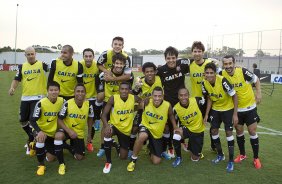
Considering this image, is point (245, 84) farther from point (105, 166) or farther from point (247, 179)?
→ point (105, 166)

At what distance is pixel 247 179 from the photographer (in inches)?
182

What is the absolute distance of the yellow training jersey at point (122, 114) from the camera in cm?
550

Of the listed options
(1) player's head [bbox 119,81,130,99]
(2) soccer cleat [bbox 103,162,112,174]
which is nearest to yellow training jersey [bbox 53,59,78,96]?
(1) player's head [bbox 119,81,130,99]

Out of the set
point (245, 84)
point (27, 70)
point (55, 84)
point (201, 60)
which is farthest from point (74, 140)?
Answer: point (245, 84)

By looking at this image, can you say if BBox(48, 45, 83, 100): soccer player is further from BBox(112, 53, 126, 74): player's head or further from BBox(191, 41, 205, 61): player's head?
BBox(191, 41, 205, 61): player's head

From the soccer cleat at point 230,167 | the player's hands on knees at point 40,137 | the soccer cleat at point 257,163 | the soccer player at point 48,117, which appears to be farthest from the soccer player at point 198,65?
the player's hands on knees at point 40,137

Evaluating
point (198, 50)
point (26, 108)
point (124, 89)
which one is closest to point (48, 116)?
point (26, 108)

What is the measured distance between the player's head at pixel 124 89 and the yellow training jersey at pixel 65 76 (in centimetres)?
110

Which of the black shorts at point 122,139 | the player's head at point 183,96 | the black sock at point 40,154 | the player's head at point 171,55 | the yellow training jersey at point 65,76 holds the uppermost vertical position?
the player's head at point 171,55

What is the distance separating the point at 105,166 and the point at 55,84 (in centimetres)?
166

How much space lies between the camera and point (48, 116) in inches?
208

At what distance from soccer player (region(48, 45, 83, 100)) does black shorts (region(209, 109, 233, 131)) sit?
2.66 meters

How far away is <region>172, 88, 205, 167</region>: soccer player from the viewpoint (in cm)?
551

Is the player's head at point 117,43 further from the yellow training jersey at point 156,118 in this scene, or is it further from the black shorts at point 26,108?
the black shorts at point 26,108
